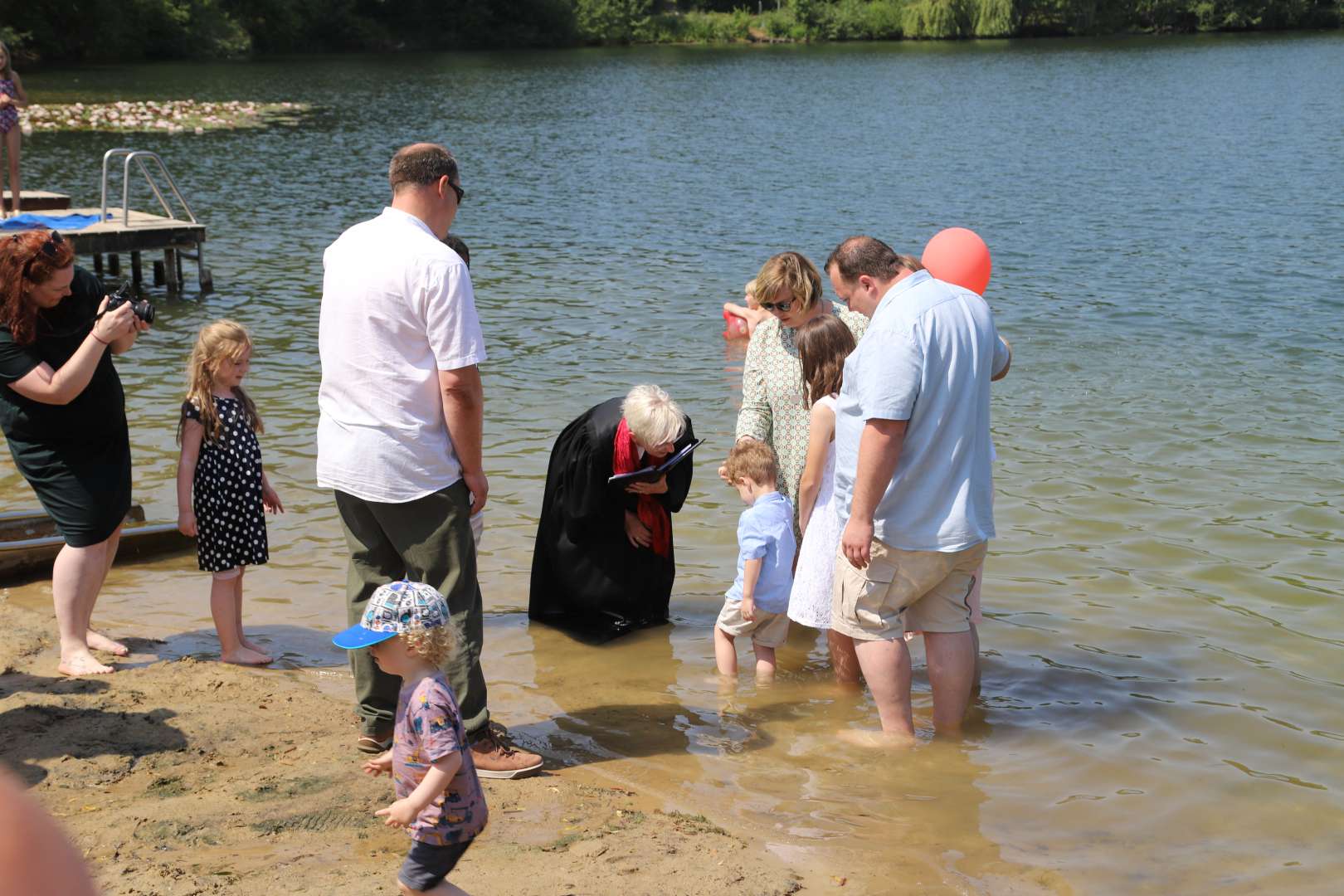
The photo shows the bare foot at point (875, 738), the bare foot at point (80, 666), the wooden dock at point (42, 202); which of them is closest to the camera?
the bare foot at point (875, 738)

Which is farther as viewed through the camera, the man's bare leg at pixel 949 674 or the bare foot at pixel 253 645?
the bare foot at pixel 253 645

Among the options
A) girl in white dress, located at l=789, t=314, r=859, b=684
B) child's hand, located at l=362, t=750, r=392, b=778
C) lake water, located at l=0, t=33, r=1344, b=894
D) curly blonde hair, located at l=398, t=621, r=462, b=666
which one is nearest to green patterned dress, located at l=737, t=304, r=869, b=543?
girl in white dress, located at l=789, t=314, r=859, b=684

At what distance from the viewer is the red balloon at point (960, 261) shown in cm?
573

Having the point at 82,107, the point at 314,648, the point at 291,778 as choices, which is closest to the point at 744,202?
the point at 314,648

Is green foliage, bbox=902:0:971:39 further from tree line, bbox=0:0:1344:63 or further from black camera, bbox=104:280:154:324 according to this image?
black camera, bbox=104:280:154:324

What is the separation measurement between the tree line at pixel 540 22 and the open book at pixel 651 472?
5731 centimetres

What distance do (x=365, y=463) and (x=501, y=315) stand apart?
10.9 meters

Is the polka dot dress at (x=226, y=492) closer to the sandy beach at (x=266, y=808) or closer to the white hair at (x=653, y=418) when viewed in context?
the sandy beach at (x=266, y=808)

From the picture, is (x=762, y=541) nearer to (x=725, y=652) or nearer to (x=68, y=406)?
(x=725, y=652)

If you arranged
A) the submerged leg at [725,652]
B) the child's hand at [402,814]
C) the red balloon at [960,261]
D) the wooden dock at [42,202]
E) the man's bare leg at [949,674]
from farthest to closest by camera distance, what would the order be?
the wooden dock at [42,202] → the submerged leg at [725,652] → the red balloon at [960,261] → the man's bare leg at [949,674] → the child's hand at [402,814]

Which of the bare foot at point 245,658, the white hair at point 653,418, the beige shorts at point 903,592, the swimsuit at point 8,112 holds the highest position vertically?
the swimsuit at point 8,112

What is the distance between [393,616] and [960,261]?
10.4 ft

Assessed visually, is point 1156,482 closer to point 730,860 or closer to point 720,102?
point 730,860

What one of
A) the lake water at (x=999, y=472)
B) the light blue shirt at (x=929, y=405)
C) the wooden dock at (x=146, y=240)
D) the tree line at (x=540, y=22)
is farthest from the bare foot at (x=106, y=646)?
the tree line at (x=540, y=22)
